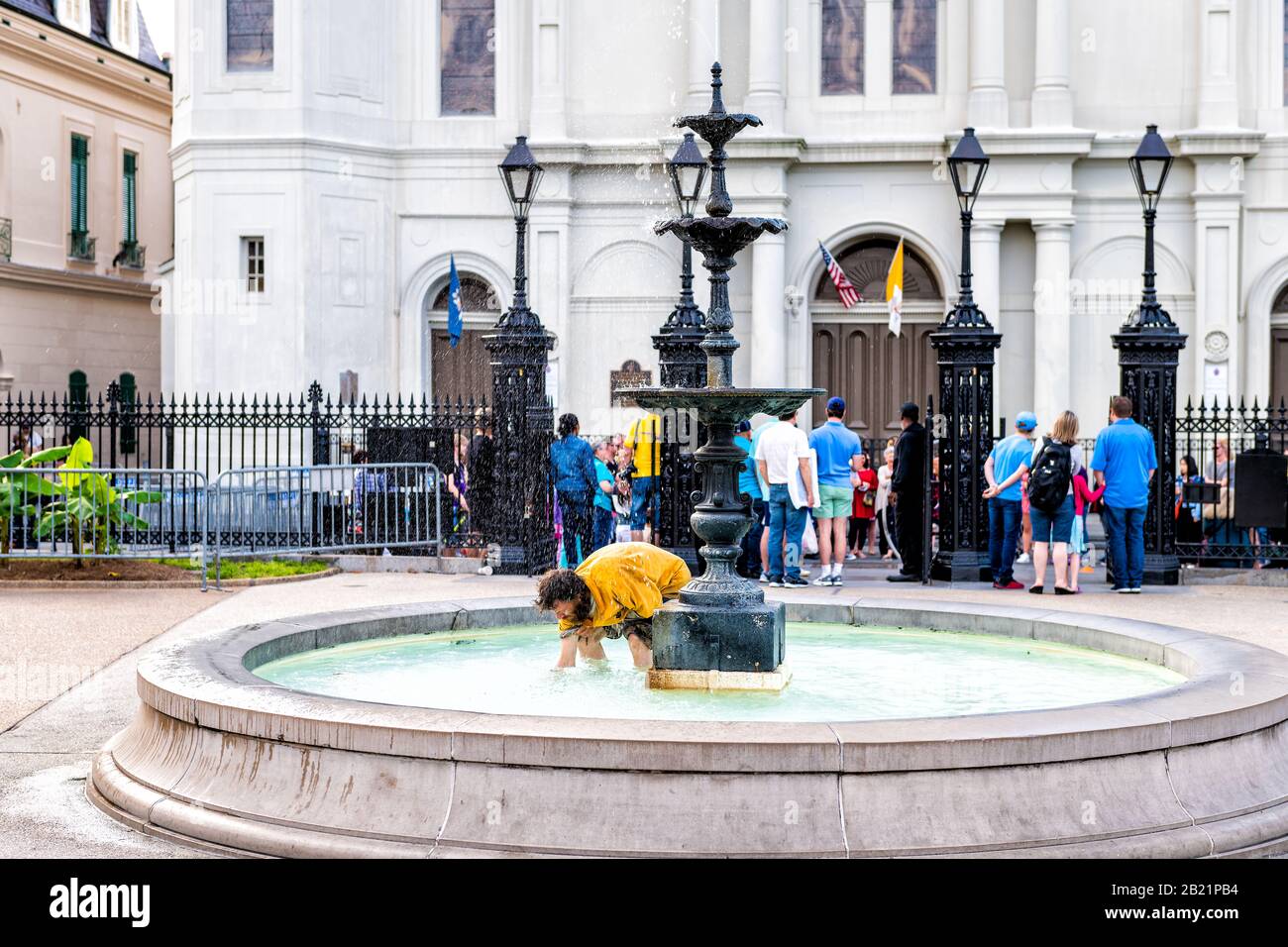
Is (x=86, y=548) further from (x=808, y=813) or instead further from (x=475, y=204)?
(x=475, y=204)

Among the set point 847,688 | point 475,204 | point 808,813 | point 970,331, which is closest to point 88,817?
→ point 808,813

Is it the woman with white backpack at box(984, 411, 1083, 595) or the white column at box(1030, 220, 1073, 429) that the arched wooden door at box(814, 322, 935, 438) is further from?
the woman with white backpack at box(984, 411, 1083, 595)

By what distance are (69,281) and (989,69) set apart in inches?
784

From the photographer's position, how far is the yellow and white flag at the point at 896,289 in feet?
98.7

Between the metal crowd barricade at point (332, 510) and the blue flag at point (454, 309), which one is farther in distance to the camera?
the blue flag at point (454, 309)

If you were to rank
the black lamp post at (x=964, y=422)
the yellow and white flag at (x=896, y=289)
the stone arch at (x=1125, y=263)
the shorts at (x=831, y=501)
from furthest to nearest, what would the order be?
the stone arch at (x=1125, y=263) < the yellow and white flag at (x=896, y=289) < the black lamp post at (x=964, y=422) < the shorts at (x=831, y=501)

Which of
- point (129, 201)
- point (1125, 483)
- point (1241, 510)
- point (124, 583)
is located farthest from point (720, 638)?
point (129, 201)

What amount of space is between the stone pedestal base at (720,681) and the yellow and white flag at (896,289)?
21122 millimetres

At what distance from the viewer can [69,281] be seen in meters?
37.7

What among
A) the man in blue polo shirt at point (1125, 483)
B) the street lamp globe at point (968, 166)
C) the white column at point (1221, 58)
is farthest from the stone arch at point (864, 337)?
the man in blue polo shirt at point (1125, 483)

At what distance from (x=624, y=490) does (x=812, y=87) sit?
13954 mm

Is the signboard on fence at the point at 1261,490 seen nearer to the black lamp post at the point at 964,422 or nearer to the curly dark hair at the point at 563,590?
the black lamp post at the point at 964,422

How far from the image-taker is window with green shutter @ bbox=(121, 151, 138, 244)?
133 feet

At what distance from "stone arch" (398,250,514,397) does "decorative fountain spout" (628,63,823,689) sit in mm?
23400
